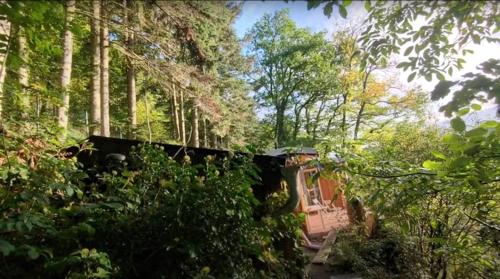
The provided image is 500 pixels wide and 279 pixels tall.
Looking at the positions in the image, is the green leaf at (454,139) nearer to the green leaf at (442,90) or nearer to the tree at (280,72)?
the green leaf at (442,90)

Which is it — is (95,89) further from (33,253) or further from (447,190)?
(447,190)

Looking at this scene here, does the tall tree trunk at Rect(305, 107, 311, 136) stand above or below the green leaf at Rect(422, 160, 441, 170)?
above

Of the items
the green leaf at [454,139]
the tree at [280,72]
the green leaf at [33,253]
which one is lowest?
the green leaf at [33,253]

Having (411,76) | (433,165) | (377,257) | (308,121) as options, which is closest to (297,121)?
(308,121)

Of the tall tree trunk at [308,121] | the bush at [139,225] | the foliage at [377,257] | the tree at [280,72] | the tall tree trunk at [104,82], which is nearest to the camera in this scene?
the bush at [139,225]

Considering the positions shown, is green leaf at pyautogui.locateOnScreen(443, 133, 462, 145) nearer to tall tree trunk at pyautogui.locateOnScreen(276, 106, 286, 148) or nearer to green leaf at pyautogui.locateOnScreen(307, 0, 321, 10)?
green leaf at pyautogui.locateOnScreen(307, 0, 321, 10)

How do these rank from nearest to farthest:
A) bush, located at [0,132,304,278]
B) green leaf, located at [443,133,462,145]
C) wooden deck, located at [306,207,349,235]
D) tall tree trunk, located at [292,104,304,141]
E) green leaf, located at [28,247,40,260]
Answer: green leaf, located at [443,133,462,145] → green leaf, located at [28,247,40,260] → bush, located at [0,132,304,278] → wooden deck, located at [306,207,349,235] → tall tree trunk, located at [292,104,304,141]

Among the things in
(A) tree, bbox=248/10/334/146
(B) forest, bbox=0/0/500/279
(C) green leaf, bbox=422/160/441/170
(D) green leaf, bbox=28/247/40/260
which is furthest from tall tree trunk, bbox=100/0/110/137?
(A) tree, bbox=248/10/334/146

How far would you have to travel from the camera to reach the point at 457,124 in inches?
52.6

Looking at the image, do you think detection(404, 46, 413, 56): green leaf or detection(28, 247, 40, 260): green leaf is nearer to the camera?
detection(404, 46, 413, 56): green leaf

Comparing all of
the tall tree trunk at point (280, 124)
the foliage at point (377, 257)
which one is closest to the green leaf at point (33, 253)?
the foliage at point (377, 257)

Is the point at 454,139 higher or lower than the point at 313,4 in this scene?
lower

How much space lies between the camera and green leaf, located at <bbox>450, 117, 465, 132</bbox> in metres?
1.30

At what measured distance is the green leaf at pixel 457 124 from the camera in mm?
1303
